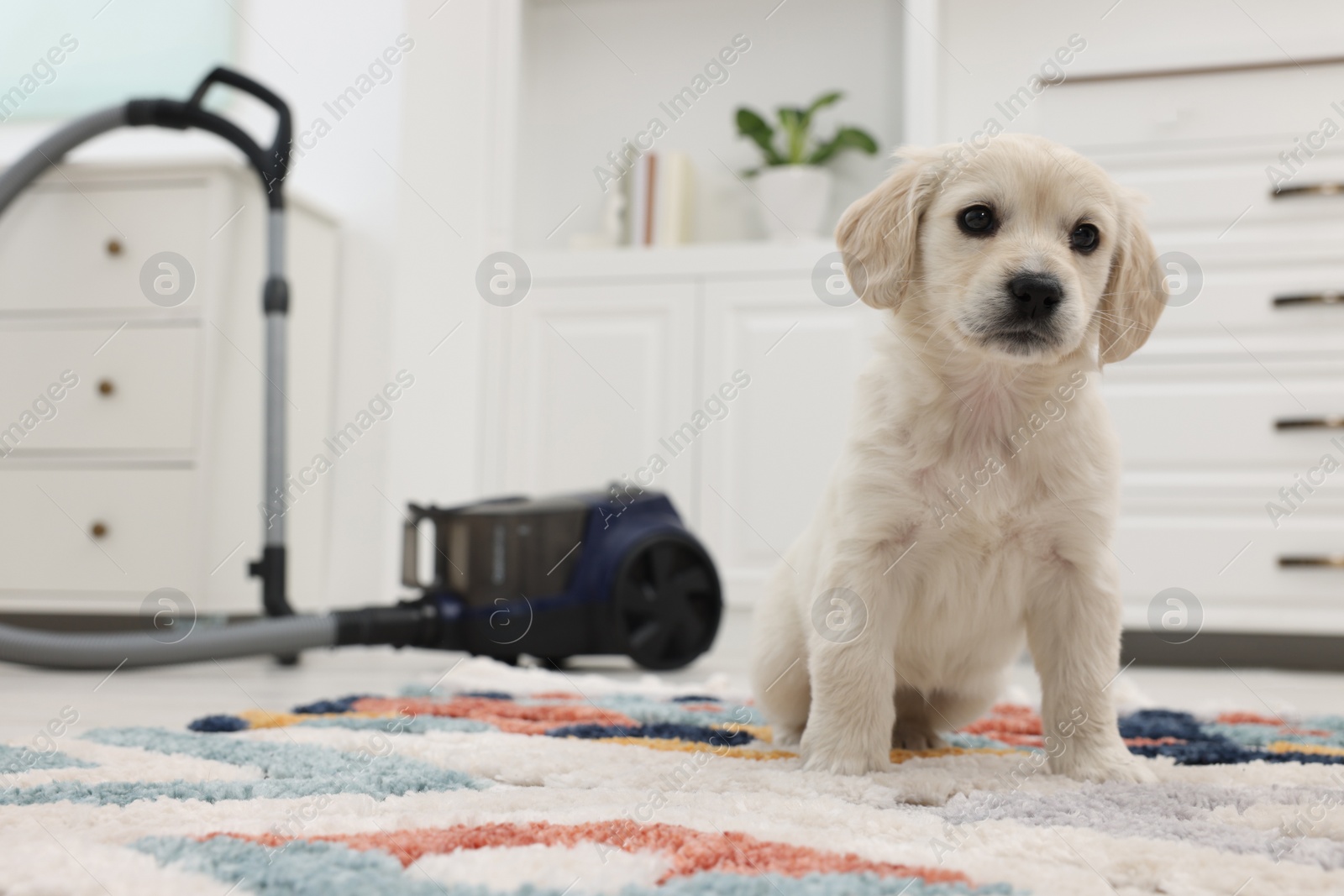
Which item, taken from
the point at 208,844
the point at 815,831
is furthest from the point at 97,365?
the point at 815,831

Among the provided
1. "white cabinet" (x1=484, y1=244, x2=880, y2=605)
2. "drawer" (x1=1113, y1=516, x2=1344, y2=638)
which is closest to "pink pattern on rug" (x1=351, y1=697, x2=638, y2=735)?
"white cabinet" (x1=484, y1=244, x2=880, y2=605)

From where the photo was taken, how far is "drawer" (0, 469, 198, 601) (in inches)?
113

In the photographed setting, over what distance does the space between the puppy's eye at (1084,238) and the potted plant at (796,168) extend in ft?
8.14

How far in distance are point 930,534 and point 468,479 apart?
2.56 m

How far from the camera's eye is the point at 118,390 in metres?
2.93

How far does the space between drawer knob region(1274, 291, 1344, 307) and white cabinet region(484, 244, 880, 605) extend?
3.83 ft

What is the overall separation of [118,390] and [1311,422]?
3364mm

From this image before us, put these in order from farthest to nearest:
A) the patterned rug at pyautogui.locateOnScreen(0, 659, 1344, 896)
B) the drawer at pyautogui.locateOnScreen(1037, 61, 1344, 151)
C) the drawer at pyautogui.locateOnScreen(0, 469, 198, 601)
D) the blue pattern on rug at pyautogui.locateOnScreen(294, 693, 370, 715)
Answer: the drawer at pyautogui.locateOnScreen(1037, 61, 1344, 151)
the drawer at pyautogui.locateOnScreen(0, 469, 198, 601)
the blue pattern on rug at pyautogui.locateOnScreen(294, 693, 370, 715)
the patterned rug at pyautogui.locateOnScreen(0, 659, 1344, 896)

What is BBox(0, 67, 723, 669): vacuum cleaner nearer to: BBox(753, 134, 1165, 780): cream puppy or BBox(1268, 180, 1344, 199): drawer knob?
BBox(753, 134, 1165, 780): cream puppy

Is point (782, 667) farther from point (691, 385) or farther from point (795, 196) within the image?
point (795, 196)

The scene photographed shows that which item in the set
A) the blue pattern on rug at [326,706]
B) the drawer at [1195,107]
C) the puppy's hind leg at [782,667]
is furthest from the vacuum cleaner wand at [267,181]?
the drawer at [1195,107]

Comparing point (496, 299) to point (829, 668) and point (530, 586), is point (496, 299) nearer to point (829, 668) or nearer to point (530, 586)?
point (530, 586)

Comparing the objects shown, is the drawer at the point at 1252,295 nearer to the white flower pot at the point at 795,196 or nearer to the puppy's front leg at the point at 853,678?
the white flower pot at the point at 795,196

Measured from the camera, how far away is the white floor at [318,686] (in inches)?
70.7
